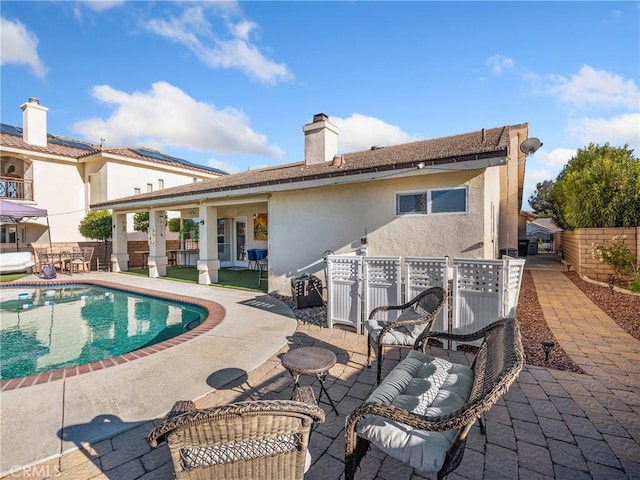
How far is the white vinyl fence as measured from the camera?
5027 millimetres

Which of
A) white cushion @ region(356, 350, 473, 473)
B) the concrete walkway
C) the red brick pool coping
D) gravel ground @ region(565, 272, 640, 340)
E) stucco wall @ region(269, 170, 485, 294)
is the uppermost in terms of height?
stucco wall @ region(269, 170, 485, 294)

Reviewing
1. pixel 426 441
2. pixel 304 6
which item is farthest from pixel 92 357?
pixel 304 6

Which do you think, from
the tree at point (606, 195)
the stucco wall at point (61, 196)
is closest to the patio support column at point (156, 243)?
the stucco wall at point (61, 196)

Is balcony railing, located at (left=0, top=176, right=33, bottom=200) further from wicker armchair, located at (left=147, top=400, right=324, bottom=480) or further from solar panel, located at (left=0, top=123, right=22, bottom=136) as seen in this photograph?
wicker armchair, located at (left=147, top=400, right=324, bottom=480)

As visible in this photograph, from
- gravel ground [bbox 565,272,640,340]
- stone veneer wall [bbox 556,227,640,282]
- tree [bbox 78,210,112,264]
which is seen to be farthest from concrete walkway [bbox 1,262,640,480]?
tree [bbox 78,210,112,264]

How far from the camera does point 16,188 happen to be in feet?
64.0

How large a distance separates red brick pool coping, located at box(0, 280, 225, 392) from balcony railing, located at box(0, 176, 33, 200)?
9.62 meters

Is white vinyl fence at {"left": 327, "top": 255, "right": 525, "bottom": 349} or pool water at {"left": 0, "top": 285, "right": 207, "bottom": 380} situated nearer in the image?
white vinyl fence at {"left": 327, "top": 255, "right": 525, "bottom": 349}

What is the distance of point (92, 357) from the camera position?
625cm

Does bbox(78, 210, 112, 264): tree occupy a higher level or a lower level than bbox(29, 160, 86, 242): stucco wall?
lower

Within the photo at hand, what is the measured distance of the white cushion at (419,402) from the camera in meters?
2.13

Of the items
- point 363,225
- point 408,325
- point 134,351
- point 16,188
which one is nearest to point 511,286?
point 408,325

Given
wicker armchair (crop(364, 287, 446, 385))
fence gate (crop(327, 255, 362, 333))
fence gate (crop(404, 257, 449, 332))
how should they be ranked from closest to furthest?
wicker armchair (crop(364, 287, 446, 385)) < fence gate (crop(404, 257, 449, 332)) < fence gate (crop(327, 255, 362, 333))

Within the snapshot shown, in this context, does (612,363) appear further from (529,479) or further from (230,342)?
(230,342)
